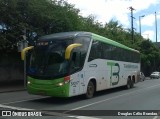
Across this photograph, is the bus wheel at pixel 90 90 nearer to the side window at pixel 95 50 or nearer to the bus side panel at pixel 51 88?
the side window at pixel 95 50

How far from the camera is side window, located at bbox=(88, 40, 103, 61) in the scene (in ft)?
61.8

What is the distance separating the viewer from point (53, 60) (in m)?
16.4

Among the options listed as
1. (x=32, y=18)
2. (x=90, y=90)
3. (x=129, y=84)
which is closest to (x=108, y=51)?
(x=90, y=90)

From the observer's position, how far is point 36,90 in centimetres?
1655

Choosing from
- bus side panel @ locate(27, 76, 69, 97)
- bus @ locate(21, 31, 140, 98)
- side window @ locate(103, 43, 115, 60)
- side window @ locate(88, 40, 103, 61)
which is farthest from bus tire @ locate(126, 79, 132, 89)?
bus side panel @ locate(27, 76, 69, 97)

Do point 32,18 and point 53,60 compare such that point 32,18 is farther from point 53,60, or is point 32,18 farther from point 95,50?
point 53,60

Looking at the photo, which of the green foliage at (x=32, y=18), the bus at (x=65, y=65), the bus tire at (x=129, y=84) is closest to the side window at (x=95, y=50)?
the bus at (x=65, y=65)

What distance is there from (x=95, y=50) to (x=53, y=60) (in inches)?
148

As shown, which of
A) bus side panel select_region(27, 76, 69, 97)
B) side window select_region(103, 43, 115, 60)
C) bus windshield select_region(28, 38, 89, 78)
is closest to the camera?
bus side panel select_region(27, 76, 69, 97)

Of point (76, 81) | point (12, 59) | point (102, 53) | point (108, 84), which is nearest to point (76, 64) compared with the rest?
point (76, 81)

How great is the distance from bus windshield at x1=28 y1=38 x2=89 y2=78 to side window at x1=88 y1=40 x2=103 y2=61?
1.55 m

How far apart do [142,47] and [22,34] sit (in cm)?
4687

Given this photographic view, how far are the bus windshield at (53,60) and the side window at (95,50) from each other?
1.55 metres

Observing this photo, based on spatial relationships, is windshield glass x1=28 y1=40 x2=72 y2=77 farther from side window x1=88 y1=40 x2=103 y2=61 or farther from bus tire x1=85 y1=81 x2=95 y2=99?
bus tire x1=85 y1=81 x2=95 y2=99
